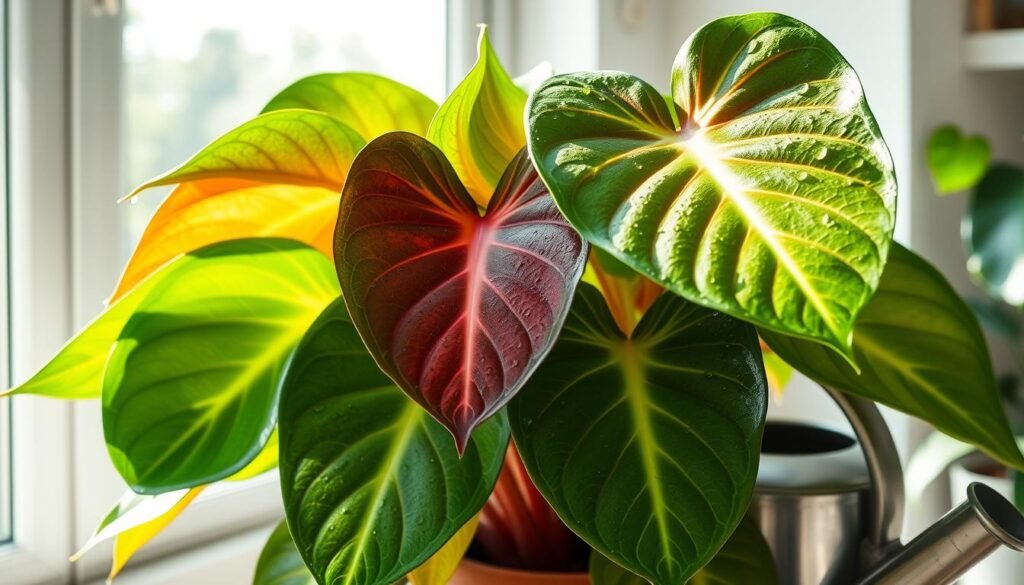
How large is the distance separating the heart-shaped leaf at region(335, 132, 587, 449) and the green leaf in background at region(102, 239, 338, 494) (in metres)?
0.15

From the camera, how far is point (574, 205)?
0.39 meters

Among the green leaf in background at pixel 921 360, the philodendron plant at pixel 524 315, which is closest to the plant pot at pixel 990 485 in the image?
the green leaf in background at pixel 921 360

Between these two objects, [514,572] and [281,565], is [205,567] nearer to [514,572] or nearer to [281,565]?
[281,565]

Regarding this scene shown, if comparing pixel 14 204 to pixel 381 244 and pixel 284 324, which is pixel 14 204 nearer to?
pixel 284 324

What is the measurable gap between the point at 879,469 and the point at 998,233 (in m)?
0.74

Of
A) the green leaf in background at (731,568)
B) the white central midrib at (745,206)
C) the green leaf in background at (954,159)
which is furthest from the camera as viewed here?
the green leaf in background at (954,159)

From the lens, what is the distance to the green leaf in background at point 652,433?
461mm

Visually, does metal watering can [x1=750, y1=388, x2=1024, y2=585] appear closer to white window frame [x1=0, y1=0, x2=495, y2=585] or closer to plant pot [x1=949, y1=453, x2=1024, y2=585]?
plant pot [x1=949, y1=453, x2=1024, y2=585]

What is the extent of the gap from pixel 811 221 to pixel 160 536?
82 centimetres

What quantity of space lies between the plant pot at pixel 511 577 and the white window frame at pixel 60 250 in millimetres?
450

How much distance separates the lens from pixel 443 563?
583 mm

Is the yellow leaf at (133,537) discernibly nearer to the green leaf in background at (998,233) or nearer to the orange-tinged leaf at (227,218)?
the orange-tinged leaf at (227,218)

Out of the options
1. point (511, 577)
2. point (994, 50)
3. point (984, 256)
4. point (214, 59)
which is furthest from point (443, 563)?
point (994, 50)

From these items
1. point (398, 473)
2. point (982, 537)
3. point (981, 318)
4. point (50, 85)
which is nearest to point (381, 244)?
point (398, 473)
